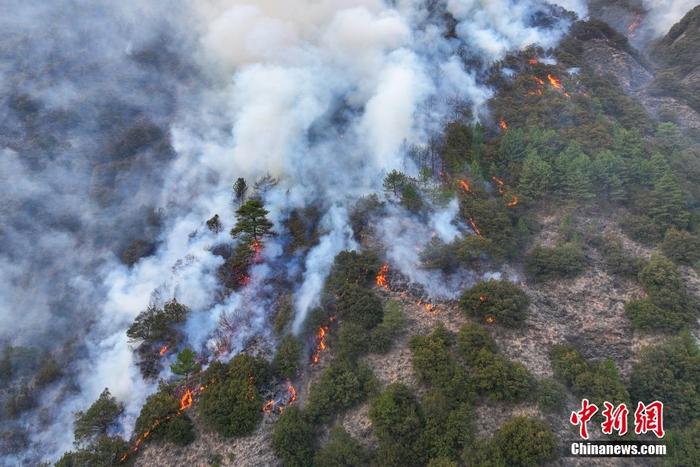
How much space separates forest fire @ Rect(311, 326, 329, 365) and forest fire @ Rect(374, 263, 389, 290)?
7.39m

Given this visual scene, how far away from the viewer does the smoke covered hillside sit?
3650 cm

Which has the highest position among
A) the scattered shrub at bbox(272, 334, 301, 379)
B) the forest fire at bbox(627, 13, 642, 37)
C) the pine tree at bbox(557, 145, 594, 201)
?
the forest fire at bbox(627, 13, 642, 37)

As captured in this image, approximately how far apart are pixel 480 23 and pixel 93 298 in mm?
84486

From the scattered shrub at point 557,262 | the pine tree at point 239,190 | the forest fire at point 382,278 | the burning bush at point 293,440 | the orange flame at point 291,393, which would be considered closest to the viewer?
the burning bush at point 293,440

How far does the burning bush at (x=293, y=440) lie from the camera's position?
1373 inches

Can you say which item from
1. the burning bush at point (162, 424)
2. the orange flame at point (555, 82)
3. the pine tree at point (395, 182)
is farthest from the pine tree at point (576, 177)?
the burning bush at point (162, 424)

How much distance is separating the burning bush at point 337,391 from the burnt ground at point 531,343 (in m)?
1.08

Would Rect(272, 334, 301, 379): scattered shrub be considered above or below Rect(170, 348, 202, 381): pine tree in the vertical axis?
above

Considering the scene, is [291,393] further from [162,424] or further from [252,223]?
[252,223]

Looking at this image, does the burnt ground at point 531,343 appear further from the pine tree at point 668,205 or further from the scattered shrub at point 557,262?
the pine tree at point 668,205

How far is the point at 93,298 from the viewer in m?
50.0

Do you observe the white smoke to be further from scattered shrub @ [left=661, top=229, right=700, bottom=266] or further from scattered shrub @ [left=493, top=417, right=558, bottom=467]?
scattered shrub @ [left=493, top=417, right=558, bottom=467]

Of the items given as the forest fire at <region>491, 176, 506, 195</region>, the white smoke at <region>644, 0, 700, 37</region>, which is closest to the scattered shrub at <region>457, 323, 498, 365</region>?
the forest fire at <region>491, 176, 506, 195</region>

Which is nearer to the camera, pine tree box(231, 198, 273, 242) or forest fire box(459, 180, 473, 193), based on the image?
pine tree box(231, 198, 273, 242)
